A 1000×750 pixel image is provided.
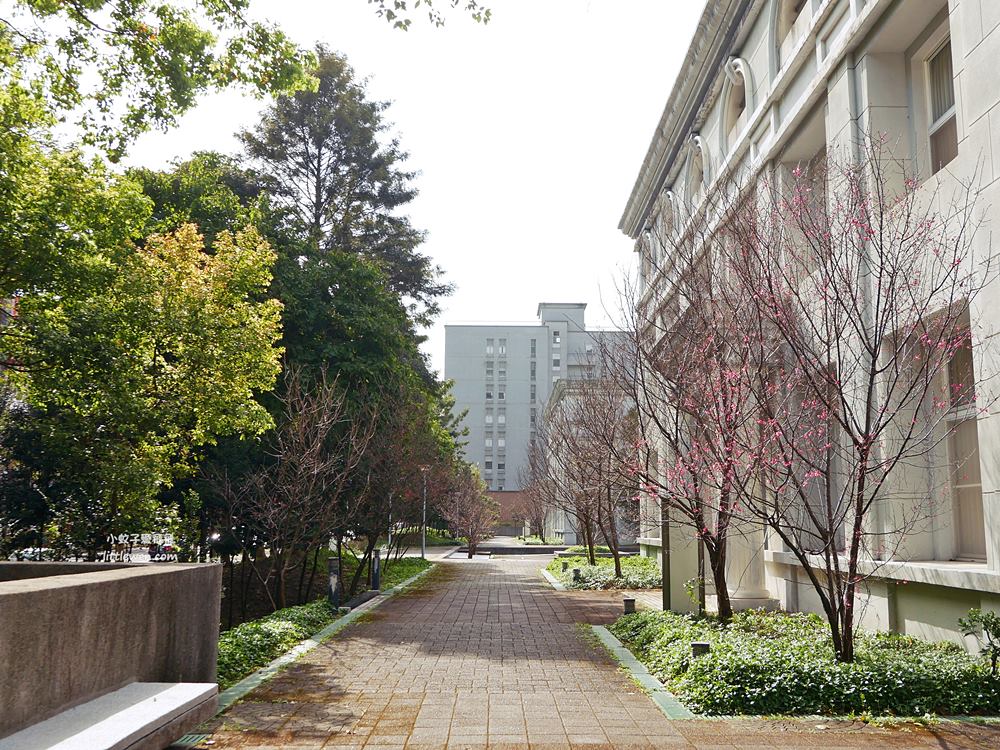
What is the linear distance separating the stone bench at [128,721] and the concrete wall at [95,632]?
124mm

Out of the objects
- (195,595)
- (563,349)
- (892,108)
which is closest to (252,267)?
(195,595)

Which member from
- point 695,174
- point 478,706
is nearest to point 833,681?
point 478,706

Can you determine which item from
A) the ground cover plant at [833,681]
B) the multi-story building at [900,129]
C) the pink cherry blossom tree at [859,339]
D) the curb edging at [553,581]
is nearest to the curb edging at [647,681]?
the ground cover plant at [833,681]

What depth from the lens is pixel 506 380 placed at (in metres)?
113

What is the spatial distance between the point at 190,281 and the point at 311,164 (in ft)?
56.6

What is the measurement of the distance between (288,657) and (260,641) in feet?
1.28

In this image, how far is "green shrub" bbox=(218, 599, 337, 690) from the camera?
373 inches

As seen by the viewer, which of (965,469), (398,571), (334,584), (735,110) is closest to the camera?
(965,469)

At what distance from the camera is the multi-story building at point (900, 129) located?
8812 millimetres

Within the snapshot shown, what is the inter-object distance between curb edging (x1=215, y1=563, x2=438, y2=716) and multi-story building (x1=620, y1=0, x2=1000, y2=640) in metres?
5.56

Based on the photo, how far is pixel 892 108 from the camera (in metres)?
11.1

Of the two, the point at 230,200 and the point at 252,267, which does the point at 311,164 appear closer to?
the point at 230,200

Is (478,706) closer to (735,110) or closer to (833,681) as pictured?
(833,681)

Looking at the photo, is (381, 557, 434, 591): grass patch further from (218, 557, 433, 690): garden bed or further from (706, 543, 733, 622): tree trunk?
(706, 543, 733, 622): tree trunk
